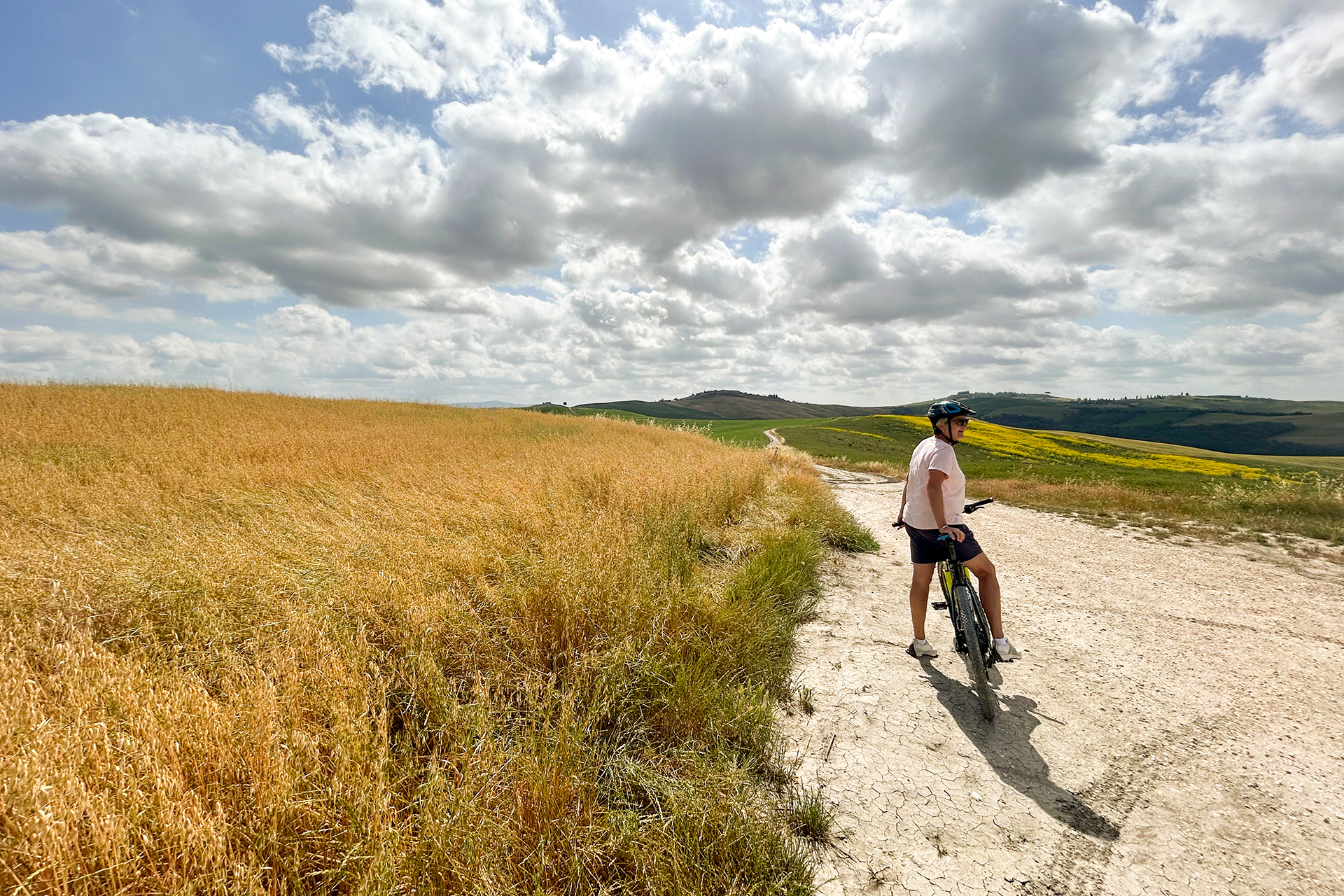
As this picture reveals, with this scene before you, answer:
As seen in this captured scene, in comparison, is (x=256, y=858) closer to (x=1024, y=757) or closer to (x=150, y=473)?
(x=1024, y=757)

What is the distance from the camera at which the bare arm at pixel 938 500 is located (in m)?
4.53

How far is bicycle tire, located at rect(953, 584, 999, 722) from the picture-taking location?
163 inches

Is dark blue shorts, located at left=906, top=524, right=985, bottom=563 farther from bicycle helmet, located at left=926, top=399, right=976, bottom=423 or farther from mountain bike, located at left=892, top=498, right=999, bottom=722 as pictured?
bicycle helmet, located at left=926, top=399, right=976, bottom=423

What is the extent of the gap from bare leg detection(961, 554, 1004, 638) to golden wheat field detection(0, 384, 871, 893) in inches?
74.4

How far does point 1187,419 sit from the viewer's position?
151750 mm

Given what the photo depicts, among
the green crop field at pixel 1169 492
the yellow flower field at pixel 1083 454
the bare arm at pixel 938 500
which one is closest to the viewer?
the bare arm at pixel 938 500

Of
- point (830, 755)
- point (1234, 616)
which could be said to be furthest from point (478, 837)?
point (1234, 616)

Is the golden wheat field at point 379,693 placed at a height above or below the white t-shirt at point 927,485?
below

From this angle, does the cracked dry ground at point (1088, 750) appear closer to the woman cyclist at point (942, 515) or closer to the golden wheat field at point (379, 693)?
the golden wheat field at point (379, 693)

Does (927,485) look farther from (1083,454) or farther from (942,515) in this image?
(1083,454)

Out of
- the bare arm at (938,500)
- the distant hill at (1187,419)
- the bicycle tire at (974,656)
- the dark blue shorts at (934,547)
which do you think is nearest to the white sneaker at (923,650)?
the bicycle tire at (974,656)

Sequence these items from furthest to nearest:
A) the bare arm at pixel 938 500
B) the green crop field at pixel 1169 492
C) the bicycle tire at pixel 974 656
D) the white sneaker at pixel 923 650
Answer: the green crop field at pixel 1169 492 < the white sneaker at pixel 923 650 < the bare arm at pixel 938 500 < the bicycle tire at pixel 974 656

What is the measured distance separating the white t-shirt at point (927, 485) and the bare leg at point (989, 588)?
0.41 m

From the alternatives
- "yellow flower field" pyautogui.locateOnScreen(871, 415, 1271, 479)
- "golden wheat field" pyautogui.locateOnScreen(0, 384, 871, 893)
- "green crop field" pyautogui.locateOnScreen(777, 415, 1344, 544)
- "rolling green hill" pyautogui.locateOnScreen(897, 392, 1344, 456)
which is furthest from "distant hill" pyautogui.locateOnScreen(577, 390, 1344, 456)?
"golden wheat field" pyautogui.locateOnScreen(0, 384, 871, 893)
